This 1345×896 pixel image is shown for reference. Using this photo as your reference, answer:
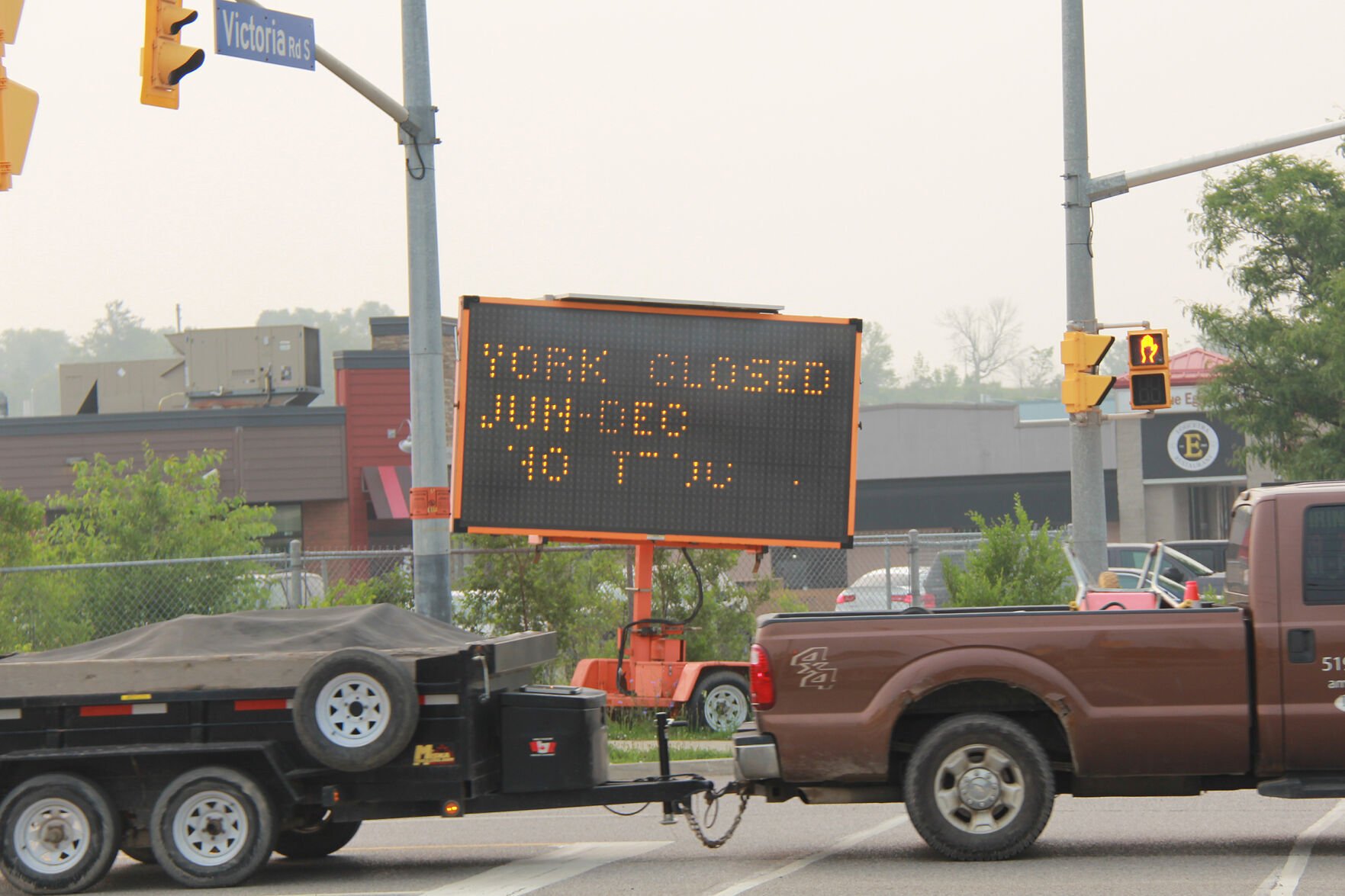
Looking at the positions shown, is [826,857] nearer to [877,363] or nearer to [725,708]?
[725,708]

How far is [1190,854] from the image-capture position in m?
8.73

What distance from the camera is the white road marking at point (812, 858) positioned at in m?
8.05

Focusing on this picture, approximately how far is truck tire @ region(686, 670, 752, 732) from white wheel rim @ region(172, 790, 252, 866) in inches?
256

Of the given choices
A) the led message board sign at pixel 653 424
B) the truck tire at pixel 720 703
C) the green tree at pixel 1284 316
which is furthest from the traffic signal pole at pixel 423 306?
Answer: the green tree at pixel 1284 316

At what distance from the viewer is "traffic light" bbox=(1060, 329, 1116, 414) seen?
15.0 meters

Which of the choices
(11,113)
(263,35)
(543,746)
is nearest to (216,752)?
(543,746)

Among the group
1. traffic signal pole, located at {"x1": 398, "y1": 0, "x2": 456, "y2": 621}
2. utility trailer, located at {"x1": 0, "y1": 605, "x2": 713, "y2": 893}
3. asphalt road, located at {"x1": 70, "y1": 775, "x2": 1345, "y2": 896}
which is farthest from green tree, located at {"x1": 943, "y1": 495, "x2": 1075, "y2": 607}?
utility trailer, located at {"x1": 0, "y1": 605, "x2": 713, "y2": 893}

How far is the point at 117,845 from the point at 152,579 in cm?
1003

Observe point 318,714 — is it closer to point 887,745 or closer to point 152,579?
point 887,745

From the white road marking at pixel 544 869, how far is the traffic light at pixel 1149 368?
7464 millimetres

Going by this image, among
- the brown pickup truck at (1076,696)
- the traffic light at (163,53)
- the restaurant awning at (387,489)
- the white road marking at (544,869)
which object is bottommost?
the white road marking at (544,869)

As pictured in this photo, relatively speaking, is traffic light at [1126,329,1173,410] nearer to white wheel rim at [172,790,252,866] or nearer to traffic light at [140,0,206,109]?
traffic light at [140,0,206,109]

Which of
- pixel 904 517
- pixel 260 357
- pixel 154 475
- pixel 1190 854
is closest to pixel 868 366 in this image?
pixel 904 517

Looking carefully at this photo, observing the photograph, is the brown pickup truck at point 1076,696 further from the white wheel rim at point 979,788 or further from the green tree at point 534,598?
the green tree at point 534,598
